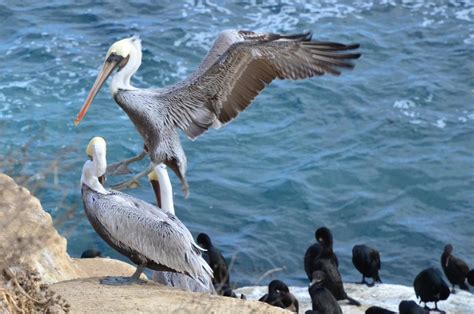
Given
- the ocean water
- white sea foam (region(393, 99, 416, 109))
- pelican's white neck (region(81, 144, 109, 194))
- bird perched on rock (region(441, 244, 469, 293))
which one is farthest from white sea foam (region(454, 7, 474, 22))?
pelican's white neck (region(81, 144, 109, 194))

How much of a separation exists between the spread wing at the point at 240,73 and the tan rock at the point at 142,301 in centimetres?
244

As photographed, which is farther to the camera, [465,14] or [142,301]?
[465,14]

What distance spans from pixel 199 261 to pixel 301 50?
247 centimetres

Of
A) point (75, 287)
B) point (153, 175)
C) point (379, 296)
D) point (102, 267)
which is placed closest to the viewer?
point (75, 287)

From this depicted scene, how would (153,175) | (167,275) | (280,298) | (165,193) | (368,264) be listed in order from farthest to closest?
1. (368,264)
2. (280,298)
3. (153,175)
4. (165,193)
5. (167,275)

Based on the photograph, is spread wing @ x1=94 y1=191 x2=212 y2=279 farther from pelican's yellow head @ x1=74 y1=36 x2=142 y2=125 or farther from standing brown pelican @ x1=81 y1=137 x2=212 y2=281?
pelican's yellow head @ x1=74 y1=36 x2=142 y2=125

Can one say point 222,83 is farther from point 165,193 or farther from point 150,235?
point 150,235

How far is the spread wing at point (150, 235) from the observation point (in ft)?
25.6

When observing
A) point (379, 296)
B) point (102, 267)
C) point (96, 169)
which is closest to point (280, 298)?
point (379, 296)

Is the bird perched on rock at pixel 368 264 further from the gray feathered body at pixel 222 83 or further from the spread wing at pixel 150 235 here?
the spread wing at pixel 150 235

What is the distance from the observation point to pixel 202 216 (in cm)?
1486

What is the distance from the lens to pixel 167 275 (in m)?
8.62

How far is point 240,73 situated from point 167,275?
6.44 feet

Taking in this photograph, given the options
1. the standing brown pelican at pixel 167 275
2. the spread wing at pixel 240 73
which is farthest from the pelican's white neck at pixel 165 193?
the spread wing at pixel 240 73
